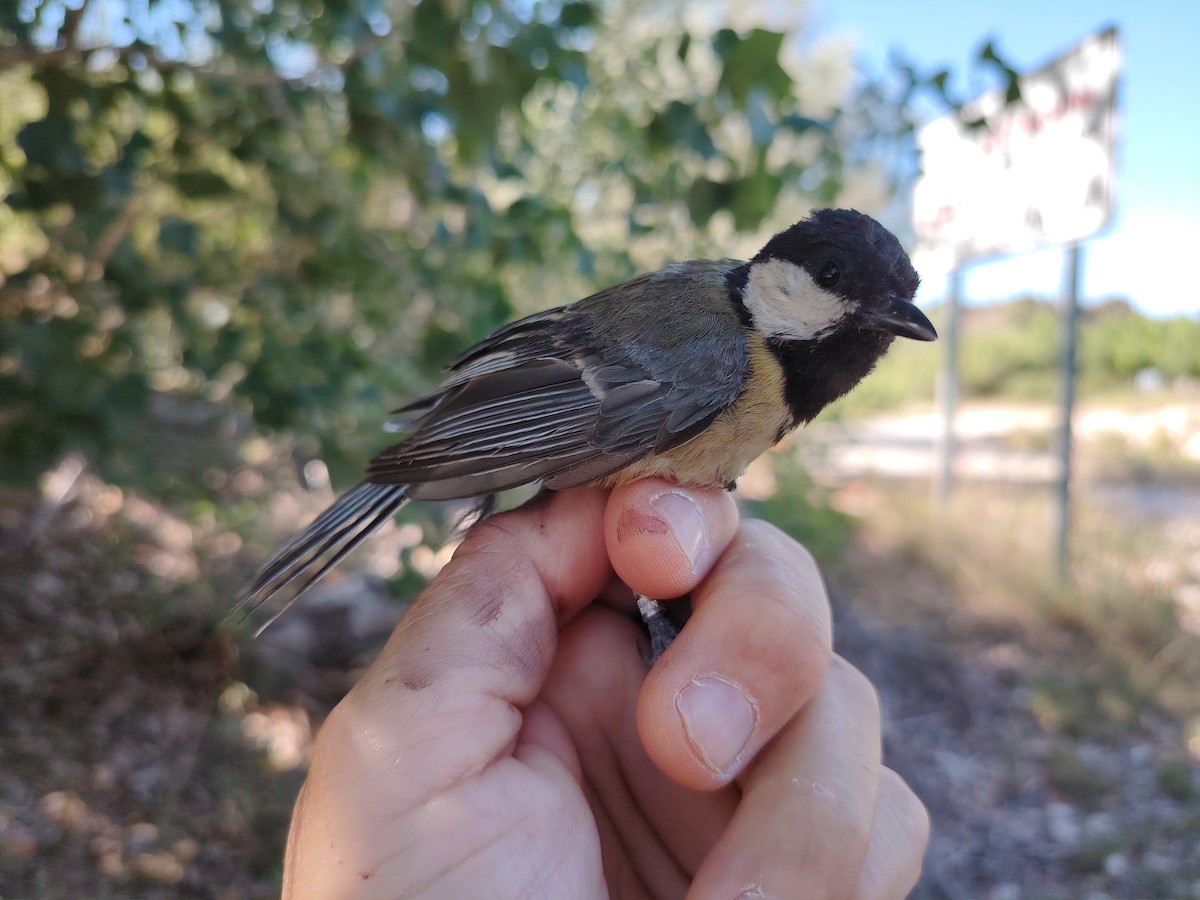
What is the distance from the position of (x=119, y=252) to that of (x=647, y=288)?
166cm

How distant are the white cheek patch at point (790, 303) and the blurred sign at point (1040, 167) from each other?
2.99 meters

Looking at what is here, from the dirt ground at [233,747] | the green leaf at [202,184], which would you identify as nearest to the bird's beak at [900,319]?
the green leaf at [202,184]

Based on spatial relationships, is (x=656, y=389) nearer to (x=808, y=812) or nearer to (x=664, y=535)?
(x=664, y=535)

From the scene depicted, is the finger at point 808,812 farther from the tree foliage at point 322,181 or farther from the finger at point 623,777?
the tree foliage at point 322,181

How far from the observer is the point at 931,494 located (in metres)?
7.82

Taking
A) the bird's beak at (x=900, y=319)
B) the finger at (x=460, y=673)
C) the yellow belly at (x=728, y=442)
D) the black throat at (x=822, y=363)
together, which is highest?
the bird's beak at (x=900, y=319)

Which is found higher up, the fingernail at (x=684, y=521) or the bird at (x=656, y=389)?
the bird at (x=656, y=389)

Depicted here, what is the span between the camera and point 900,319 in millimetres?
1604

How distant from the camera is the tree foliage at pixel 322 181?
2.03m

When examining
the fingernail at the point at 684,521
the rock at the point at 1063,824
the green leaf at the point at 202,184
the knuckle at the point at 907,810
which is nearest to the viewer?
the knuckle at the point at 907,810

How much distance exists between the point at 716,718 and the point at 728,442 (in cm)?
58

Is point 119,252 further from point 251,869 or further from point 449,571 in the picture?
point 251,869

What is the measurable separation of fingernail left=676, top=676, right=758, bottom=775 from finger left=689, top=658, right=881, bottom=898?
0.08 m

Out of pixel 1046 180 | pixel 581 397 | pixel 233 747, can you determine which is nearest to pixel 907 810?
pixel 581 397
